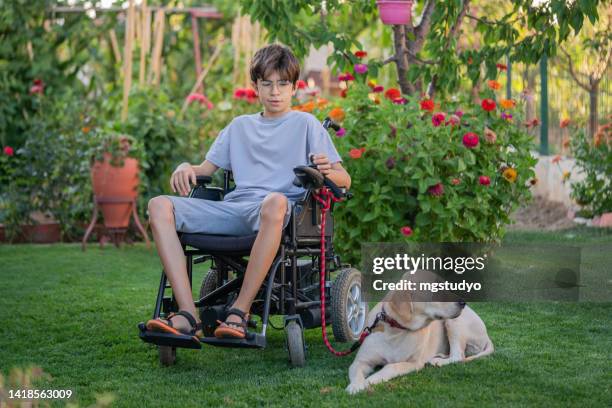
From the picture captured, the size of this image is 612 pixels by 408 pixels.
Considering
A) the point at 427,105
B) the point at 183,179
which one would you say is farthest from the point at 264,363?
the point at 427,105

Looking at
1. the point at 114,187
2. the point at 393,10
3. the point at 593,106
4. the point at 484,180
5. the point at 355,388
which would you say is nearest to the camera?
the point at 355,388

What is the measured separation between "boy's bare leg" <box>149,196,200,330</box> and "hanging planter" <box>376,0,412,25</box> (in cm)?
240

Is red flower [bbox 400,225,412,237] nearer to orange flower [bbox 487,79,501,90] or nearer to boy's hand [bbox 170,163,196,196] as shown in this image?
orange flower [bbox 487,79,501,90]

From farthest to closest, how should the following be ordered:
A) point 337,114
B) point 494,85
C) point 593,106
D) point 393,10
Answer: point 593,106 → point 393,10 → point 494,85 → point 337,114

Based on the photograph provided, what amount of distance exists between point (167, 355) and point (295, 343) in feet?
1.45

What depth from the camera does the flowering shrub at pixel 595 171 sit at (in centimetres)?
687

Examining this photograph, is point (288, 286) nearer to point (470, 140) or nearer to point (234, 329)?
point (234, 329)

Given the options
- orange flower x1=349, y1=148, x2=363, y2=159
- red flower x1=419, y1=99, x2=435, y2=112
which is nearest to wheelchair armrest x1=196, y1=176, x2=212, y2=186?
orange flower x1=349, y1=148, x2=363, y2=159

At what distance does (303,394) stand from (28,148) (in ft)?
14.7

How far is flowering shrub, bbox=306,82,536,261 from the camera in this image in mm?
4793

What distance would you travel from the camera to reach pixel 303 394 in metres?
2.88

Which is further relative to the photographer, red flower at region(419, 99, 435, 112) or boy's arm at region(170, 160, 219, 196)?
red flower at region(419, 99, 435, 112)

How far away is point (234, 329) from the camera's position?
3053mm

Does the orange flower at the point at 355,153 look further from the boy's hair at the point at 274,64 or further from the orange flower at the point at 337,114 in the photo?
the boy's hair at the point at 274,64
